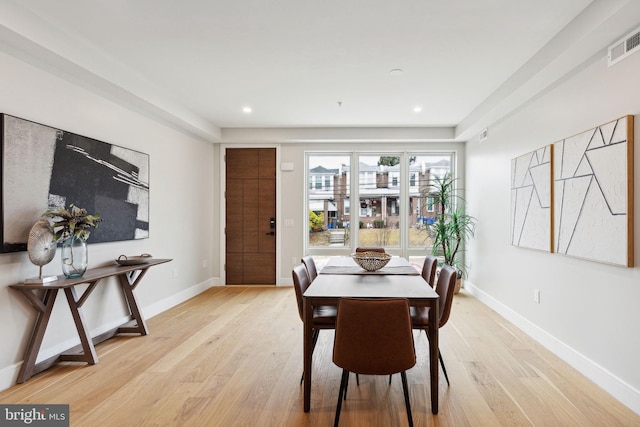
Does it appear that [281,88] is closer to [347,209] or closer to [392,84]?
[392,84]

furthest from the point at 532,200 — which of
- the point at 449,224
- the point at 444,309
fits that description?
the point at 449,224

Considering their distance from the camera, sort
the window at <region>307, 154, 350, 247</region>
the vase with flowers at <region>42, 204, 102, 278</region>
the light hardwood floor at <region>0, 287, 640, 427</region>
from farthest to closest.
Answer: the window at <region>307, 154, 350, 247</region>
the vase with flowers at <region>42, 204, 102, 278</region>
the light hardwood floor at <region>0, 287, 640, 427</region>

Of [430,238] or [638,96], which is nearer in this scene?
[638,96]

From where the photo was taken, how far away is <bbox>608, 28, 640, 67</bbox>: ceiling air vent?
7.28 feet

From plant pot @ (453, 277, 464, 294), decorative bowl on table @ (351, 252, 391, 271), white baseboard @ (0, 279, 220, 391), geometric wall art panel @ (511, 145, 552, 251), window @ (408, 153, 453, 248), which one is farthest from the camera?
window @ (408, 153, 453, 248)

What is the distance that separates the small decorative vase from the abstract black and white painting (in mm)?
271

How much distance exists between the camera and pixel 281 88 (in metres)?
3.93

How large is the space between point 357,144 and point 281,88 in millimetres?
2318

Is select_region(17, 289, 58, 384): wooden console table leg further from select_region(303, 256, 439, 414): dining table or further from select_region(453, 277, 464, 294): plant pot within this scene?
select_region(453, 277, 464, 294): plant pot

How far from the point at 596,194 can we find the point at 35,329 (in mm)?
4238

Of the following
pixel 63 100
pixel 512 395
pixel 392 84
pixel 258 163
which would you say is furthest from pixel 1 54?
pixel 512 395

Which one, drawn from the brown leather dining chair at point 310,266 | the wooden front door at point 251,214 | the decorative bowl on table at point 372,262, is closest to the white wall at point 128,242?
the wooden front door at point 251,214

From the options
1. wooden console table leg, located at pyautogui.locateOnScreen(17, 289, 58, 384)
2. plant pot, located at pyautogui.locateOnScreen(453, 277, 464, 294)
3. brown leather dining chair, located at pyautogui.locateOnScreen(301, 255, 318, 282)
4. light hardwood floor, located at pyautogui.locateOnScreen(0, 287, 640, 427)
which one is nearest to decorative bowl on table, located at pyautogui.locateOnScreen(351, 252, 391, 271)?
brown leather dining chair, located at pyautogui.locateOnScreen(301, 255, 318, 282)

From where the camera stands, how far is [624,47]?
232cm
